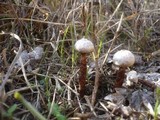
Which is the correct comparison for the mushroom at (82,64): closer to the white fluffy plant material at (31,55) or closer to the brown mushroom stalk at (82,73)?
the brown mushroom stalk at (82,73)

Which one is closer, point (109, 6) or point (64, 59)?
point (64, 59)

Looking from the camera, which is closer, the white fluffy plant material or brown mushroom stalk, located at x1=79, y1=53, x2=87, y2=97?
brown mushroom stalk, located at x1=79, y1=53, x2=87, y2=97

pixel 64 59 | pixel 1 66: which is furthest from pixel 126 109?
pixel 1 66

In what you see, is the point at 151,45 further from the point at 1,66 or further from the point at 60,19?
the point at 1,66

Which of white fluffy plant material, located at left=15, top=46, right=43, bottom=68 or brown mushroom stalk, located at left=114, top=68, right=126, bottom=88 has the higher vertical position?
white fluffy plant material, located at left=15, top=46, right=43, bottom=68

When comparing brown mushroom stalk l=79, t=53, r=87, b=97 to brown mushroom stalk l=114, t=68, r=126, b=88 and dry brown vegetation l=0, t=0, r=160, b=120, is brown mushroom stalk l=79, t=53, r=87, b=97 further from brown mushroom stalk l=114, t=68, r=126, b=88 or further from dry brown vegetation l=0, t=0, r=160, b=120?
brown mushroom stalk l=114, t=68, r=126, b=88

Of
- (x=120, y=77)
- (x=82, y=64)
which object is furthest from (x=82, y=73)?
(x=120, y=77)

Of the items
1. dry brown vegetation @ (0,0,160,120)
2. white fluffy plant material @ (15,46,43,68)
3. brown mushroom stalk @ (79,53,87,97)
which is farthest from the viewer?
white fluffy plant material @ (15,46,43,68)

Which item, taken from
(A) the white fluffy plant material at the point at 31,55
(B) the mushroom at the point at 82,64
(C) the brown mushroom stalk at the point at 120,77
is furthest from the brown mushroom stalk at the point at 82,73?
(A) the white fluffy plant material at the point at 31,55

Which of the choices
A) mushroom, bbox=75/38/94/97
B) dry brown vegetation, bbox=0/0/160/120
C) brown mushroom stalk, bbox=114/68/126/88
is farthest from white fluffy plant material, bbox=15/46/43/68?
brown mushroom stalk, bbox=114/68/126/88
